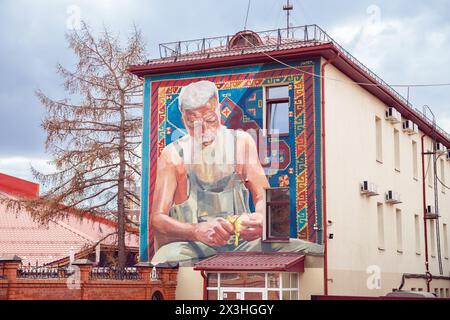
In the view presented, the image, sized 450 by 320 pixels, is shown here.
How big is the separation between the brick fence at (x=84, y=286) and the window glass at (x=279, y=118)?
5556 millimetres

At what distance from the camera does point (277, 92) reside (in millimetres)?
24547

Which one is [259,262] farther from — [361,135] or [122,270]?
[361,135]

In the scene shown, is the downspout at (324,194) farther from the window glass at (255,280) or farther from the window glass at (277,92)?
the window glass at (255,280)

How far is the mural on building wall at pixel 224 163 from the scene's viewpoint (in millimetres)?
23766

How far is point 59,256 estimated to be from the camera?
32.4m

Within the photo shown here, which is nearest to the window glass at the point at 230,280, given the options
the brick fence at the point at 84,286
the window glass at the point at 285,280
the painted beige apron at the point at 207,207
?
the painted beige apron at the point at 207,207

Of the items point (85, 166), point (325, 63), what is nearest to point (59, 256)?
point (85, 166)

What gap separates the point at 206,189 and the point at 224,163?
41.0 inches

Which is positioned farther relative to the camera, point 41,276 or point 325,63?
point 325,63

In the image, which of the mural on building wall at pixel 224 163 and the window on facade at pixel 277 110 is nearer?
the mural on building wall at pixel 224 163

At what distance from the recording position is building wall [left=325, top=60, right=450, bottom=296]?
24.1 meters

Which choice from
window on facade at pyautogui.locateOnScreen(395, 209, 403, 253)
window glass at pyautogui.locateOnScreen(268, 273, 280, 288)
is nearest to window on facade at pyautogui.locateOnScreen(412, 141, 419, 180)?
window on facade at pyautogui.locateOnScreen(395, 209, 403, 253)
